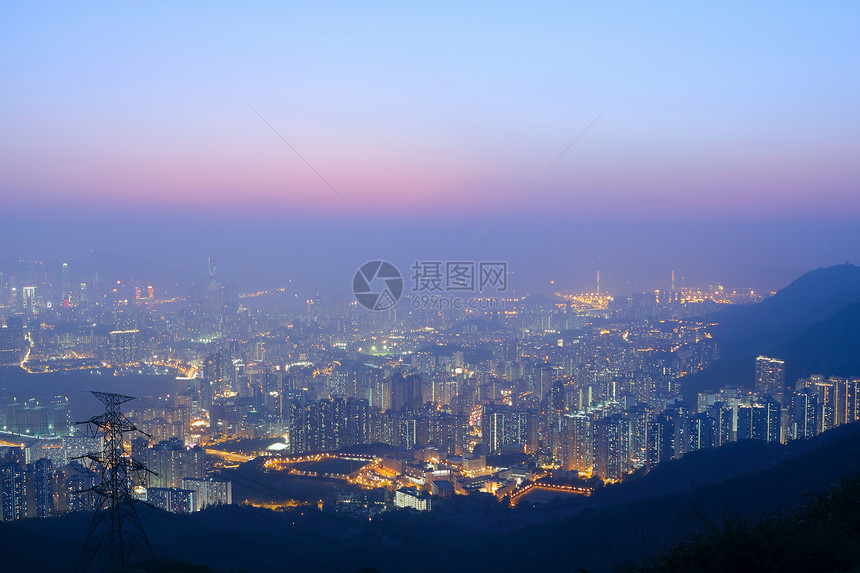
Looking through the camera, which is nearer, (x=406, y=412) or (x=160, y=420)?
(x=160, y=420)

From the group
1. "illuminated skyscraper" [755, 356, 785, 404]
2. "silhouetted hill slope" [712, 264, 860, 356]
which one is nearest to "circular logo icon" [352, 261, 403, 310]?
"illuminated skyscraper" [755, 356, 785, 404]

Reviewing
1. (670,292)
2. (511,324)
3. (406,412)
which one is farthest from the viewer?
(670,292)

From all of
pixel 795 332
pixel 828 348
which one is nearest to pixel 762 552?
pixel 828 348

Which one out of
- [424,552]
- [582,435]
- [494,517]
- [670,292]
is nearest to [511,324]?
[670,292]

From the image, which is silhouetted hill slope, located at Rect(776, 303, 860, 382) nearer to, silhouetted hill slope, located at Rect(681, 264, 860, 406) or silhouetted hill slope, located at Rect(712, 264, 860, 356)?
silhouetted hill slope, located at Rect(681, 264, 860, 406)

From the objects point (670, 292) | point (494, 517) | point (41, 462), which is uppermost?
point (670, 292)

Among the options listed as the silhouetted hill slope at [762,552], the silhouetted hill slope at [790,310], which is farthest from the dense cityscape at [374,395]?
the silhouetted hill slope at [762,552]

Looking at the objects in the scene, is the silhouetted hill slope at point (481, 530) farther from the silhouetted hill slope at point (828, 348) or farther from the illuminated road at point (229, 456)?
the silhouetted hill slope at point (828, 348)

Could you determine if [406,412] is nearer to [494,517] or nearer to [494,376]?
[494,376]
